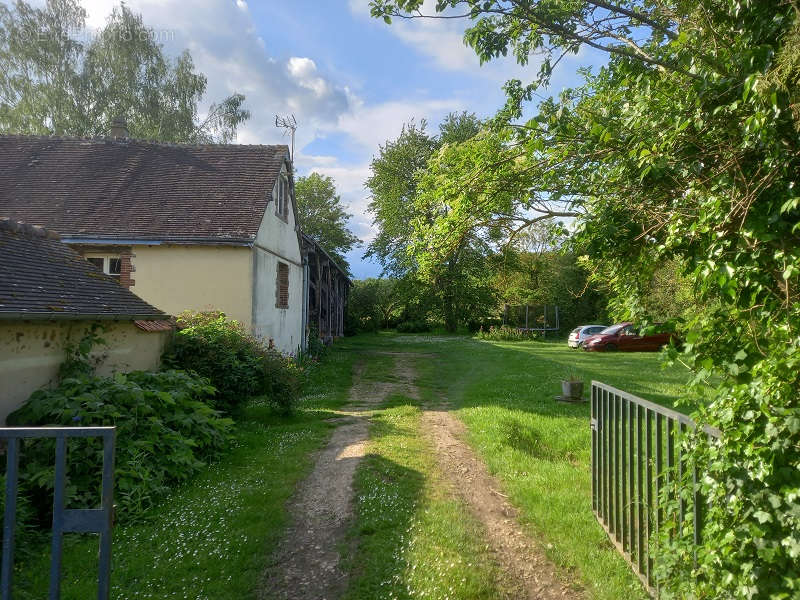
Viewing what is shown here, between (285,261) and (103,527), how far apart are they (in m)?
14.3

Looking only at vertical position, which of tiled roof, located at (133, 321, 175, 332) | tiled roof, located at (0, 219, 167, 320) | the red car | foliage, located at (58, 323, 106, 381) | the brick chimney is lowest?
the red car

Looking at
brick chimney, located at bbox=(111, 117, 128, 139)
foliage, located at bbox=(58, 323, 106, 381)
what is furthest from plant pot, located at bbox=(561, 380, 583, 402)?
brick chimney, located at bbox=(111, 117, 128, 139)

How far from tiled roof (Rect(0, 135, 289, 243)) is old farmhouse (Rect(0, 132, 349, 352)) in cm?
3

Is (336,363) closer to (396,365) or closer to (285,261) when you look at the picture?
(396,365)

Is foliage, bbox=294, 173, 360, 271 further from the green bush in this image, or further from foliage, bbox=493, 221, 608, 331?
the green bush

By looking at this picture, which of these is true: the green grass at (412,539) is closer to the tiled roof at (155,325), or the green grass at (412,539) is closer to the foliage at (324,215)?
the tiled roof at (155,325)

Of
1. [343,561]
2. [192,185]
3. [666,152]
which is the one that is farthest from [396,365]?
[666,152]

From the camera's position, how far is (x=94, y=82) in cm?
2534

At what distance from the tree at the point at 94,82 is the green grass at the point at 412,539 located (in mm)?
25924

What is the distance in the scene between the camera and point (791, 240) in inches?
106

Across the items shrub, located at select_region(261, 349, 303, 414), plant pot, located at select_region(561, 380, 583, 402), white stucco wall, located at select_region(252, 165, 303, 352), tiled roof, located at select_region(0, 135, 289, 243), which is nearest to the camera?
shrub, located at select_region(261, 349, 303, 414)

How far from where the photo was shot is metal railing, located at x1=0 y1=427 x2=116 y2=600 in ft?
7.52

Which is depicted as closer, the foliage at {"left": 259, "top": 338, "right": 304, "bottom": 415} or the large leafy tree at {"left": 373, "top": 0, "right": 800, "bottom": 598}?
the large leafy tree at {"left": 373, "top": 0, "right": 800, "bottom": 598}

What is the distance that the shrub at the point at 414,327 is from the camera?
38094 mm
